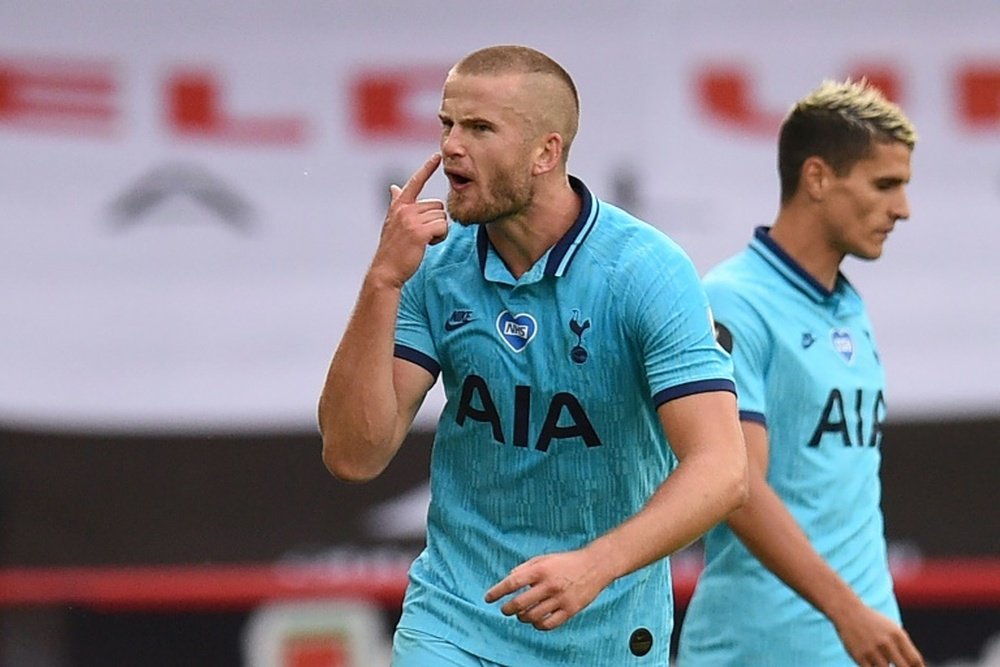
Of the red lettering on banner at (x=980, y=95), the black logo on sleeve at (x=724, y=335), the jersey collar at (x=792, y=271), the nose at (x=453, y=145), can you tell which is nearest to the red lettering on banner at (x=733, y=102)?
the red lettering on banner at (x=980, y=95)

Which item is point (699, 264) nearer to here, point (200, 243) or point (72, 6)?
point (200, 243)

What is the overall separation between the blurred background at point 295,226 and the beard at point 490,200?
13.9 ft

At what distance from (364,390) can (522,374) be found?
318 mm

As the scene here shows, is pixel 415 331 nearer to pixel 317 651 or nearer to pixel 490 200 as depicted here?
pixel 490 200

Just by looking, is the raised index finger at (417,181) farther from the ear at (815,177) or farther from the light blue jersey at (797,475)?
the ear at (815,177)

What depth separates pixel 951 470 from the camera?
8.65m

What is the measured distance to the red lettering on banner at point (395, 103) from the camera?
8.54 metres

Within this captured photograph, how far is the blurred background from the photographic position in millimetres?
8461

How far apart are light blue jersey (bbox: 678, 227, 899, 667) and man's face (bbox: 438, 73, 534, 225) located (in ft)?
3.50

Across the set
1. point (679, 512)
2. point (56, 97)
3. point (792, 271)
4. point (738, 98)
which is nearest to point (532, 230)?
point (679, 512)

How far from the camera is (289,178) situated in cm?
855

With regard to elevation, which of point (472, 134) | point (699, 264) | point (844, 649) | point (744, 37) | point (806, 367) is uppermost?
point (744, 37)

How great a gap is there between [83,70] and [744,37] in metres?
2.60

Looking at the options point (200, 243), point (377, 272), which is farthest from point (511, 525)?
point (200, 243)
